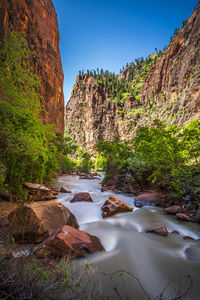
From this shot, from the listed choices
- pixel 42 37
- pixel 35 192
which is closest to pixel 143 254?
pixel 35 192

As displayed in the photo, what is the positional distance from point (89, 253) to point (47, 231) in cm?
128

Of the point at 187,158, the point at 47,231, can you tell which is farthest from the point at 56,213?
the point at 187,158

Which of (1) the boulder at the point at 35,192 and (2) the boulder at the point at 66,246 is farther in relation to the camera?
(1) the boulder at the point at 35,192

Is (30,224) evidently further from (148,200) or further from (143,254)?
(148,200)

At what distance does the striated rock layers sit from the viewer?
35919 mm

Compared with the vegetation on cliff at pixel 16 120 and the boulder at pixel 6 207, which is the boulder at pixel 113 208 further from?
the vegetation on cliff at pixel 16 120

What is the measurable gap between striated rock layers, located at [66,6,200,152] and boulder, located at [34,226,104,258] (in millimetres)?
29422

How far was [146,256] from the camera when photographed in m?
3.35

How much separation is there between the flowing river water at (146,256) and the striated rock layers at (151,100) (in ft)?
90.7

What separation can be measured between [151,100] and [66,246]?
77.7m

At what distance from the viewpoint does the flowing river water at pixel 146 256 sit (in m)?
2.36

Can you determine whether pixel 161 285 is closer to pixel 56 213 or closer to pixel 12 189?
pixel 56 213

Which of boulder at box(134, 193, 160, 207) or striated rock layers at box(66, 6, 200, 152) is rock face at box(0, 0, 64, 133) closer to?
boulder at box(134, 193, 160, 207)

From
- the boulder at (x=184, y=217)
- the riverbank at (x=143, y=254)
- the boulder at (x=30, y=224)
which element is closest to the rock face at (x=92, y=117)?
the boulder at (x=184, y=217)
